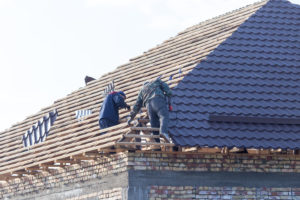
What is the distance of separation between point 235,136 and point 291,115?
1860 millimetres

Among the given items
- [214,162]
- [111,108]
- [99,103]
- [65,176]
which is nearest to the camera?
[214,162]

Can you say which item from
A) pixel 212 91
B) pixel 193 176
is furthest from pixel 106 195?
pixel 212 91

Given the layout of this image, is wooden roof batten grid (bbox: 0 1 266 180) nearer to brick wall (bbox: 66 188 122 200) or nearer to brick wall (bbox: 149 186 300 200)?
brick wall (bbox: 66 188 122 200)

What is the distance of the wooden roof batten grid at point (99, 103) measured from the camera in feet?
51.0

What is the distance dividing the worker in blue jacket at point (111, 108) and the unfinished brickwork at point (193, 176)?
36.4 inches

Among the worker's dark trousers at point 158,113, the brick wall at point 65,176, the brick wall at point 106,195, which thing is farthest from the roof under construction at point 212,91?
the brick wall at point 106,195

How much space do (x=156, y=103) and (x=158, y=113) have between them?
0.22 meters

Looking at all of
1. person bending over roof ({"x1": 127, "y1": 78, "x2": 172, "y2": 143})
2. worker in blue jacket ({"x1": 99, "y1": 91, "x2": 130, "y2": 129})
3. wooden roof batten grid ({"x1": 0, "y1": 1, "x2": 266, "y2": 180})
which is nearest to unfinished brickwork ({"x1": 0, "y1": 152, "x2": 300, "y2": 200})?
wooden roof batten grid ({"x1": 0, "y1": 1, "x2": 266, "y2": 180})

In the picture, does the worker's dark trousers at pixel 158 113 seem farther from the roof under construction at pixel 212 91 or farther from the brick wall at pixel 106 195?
the brick wall at pixel 106 195

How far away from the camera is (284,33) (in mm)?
19016

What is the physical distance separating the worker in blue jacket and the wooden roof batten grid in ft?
1.10

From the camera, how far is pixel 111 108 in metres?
16.0

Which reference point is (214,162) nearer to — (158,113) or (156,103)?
(158,113)

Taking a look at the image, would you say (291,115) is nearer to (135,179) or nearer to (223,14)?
(135,179)
